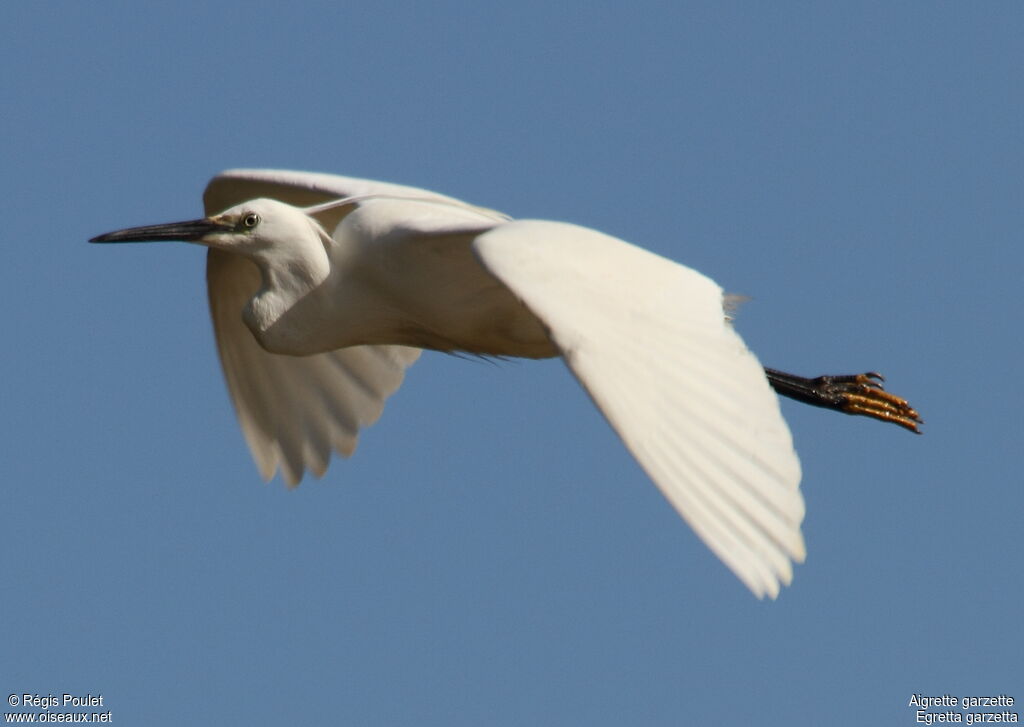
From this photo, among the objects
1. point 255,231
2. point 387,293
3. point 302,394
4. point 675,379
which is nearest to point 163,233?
point 255,231

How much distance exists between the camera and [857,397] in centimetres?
1054

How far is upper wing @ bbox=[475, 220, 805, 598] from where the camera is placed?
6.28 metres

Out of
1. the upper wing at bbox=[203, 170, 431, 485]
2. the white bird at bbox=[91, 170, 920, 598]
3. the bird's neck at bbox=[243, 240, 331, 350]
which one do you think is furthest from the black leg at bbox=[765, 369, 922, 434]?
the bird's neck at bbox=[243, 240, 331, 350]

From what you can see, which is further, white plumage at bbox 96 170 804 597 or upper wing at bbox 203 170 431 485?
upper wing at bbox 203 170 431 485

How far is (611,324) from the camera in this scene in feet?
23.5

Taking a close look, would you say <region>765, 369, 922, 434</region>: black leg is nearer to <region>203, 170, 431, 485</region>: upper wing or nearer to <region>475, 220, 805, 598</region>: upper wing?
<region>203, 170, 431, 485</region>: upper wing

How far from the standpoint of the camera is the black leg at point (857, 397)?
10.5 metres

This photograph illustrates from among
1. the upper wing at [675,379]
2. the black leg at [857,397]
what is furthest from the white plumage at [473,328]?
the black leg at [857,397]

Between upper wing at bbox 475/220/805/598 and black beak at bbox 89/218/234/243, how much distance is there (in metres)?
1.89

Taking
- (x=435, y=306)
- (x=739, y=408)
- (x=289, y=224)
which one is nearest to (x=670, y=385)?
(x=739, y=408)

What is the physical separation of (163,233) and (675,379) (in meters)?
3.20

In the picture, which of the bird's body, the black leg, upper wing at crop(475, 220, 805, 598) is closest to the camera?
upper wing at crop(475, 220, 805, 598)

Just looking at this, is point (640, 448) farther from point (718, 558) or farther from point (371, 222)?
point (371, 222)

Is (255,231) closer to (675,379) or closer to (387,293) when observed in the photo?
(387,293)
